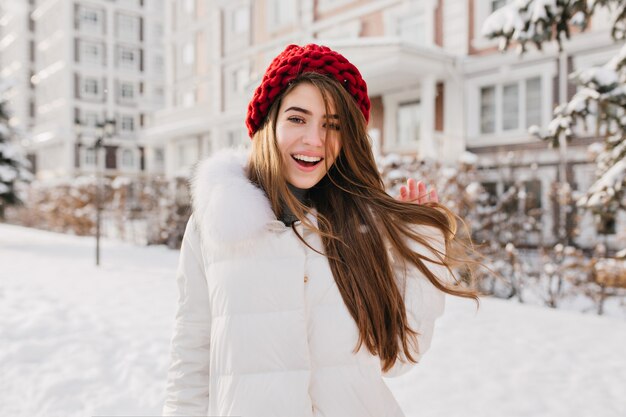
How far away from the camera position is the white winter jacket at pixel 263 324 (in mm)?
1532

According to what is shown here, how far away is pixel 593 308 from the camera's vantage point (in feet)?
22.7

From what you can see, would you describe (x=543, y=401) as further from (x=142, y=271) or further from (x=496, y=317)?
(x=142, y=271)

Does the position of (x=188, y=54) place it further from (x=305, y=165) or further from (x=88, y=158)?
(x=305, y=165)

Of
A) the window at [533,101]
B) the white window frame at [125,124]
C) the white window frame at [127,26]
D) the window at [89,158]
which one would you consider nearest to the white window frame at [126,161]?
the white window frame at [125,124]

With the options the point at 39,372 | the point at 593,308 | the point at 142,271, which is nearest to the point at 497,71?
the point at 593,308

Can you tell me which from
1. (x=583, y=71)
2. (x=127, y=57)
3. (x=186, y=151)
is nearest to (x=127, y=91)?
(x=127, y=57)

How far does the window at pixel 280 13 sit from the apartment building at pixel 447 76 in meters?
0.04

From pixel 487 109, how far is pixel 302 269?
1470 centimetres

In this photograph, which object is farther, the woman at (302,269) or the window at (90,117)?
the window at (90,117)

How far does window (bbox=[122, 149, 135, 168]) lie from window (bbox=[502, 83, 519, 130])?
126 ft

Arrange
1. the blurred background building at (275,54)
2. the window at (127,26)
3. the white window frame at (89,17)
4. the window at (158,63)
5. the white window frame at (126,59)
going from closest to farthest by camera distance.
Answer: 1. the blurred background building at (275,54)
2. the white window frame at (89,17)
3. the window at (127,26)
4. the white window frame at (126,59)
5. the window at (158,63)

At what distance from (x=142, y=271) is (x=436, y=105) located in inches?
411

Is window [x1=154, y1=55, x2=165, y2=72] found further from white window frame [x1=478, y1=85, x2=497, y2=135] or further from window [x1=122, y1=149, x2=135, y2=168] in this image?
white window frame [x1=478, y1=85, x2=497, y2=135]

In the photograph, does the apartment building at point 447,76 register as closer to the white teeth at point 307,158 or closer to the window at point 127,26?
the white teeth at point 307,158
